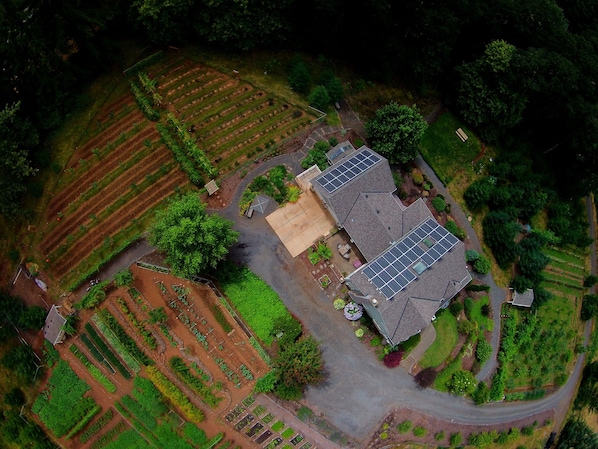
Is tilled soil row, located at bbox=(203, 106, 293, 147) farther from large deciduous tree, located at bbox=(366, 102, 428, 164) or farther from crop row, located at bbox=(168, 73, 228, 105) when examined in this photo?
large deciduous tree, located at bbox=(366, 102, 428, 164)

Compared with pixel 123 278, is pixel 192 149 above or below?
above

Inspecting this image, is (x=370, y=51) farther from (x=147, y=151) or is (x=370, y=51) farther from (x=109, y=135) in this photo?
(x=109, y=135)


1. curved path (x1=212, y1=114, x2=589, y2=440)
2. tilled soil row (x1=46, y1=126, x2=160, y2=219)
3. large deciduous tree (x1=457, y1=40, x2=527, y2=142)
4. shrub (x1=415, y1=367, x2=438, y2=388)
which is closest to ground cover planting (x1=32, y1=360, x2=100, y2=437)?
tilled soil row (x1=46, y1=126, x2=160, y2=219)

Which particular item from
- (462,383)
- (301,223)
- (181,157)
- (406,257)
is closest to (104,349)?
(181,157)

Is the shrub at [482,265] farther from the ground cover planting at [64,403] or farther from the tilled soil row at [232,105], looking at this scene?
the ground cover planting at [64,403]

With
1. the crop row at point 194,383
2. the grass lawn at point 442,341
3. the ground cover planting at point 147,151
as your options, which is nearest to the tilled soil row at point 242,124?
the ground cover planting at point 147,151

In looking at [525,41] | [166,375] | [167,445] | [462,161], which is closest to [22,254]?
[166,375]
